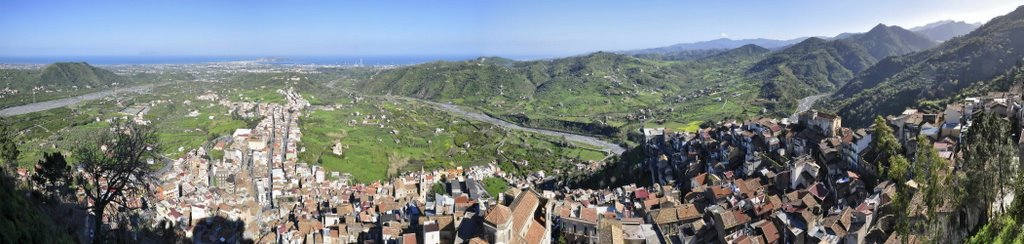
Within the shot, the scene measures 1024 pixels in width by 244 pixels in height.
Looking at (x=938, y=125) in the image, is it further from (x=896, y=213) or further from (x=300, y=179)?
(x=300, y=179)

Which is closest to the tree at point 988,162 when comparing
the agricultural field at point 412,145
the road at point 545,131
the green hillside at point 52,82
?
the agricultural field at point 412,145

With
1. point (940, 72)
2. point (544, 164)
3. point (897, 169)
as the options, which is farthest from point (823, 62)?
point (897, 169)

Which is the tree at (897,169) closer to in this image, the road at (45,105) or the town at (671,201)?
the town at (671,201)

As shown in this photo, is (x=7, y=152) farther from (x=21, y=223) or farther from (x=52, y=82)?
(x=52, y=82)

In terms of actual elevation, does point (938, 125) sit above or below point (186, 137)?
above

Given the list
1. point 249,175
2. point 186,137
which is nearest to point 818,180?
point 249,175
